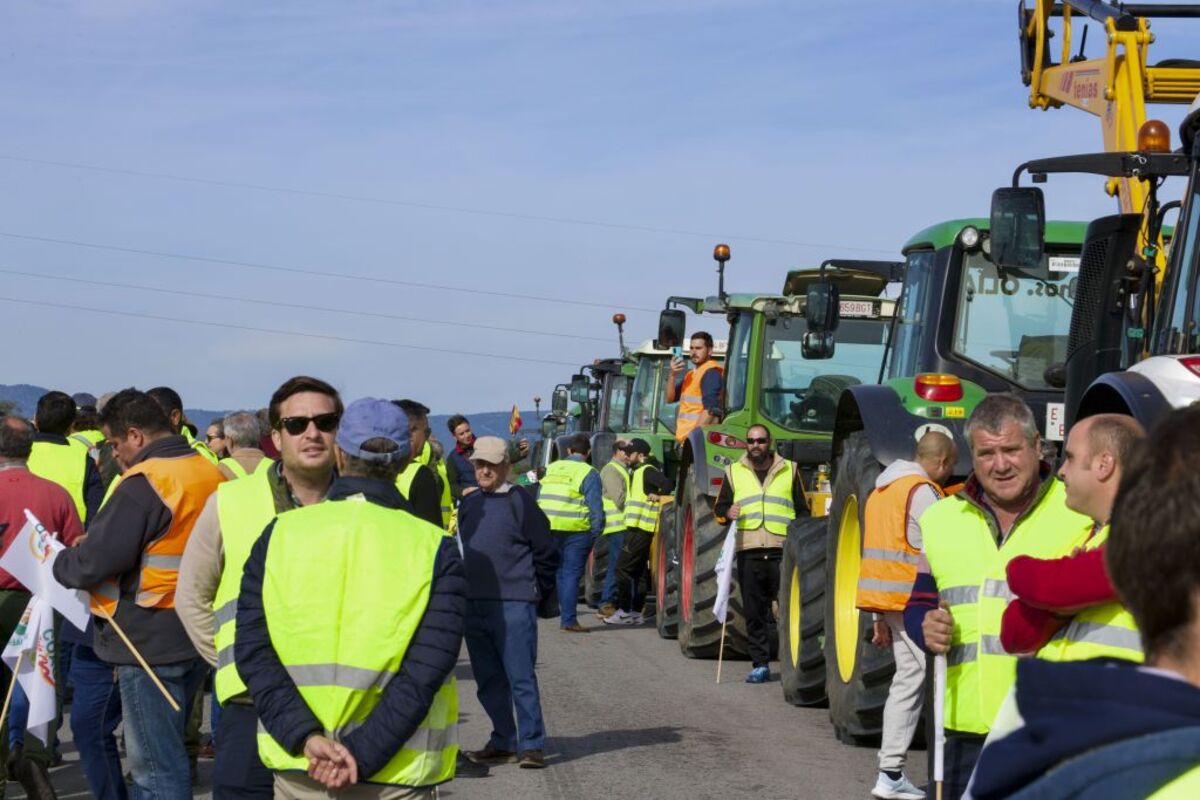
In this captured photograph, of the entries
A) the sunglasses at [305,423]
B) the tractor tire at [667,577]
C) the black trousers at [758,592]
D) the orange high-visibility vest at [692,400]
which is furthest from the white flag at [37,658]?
the orange high-visibility vest at [692,400]

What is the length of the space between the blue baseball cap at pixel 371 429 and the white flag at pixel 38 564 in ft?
7.34

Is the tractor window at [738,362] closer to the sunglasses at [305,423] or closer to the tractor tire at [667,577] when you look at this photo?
the tractor tire at [667,577]

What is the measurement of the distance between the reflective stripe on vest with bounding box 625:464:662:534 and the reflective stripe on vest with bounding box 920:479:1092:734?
526 inches

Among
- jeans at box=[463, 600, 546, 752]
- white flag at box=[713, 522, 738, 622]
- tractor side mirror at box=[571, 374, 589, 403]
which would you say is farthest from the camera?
tractor side mirror at box=[571, 374, 589, 403]

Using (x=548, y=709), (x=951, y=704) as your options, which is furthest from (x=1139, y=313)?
(x=548, y=709)

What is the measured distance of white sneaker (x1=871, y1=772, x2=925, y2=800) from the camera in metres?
8.41

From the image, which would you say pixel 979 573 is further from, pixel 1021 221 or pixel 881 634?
pixel 881 634

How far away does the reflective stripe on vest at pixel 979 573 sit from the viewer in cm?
501

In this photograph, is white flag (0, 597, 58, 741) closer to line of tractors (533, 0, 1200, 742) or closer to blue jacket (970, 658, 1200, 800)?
line of tractors (533, 0, 1200, 742)

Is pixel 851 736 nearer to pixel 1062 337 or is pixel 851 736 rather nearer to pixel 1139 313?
pixel 1062 337

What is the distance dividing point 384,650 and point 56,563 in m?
2.23

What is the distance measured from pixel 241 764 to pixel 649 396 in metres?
17.4

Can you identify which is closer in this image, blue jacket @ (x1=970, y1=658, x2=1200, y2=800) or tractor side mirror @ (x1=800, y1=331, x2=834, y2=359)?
blue jacket @ (x1=970, y1=658, x2=1200, y2=800)

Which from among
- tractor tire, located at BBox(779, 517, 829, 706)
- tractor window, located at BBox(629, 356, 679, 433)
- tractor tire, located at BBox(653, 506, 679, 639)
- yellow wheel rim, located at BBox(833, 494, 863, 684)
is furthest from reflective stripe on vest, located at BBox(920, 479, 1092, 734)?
tractor window, located at BBox(629, 356, 679, 433)
